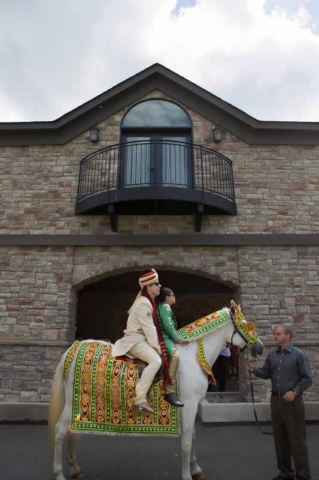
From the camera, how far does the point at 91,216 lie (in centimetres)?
843

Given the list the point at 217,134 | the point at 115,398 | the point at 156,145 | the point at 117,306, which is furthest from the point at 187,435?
the point at 117,306

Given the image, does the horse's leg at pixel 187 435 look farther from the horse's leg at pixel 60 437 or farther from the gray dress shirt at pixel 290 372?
the horse's leg at pixel 60 437

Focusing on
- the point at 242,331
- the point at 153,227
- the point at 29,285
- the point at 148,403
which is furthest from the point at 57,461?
the point at 153,227

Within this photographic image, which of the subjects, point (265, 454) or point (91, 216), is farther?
point (91, 216)

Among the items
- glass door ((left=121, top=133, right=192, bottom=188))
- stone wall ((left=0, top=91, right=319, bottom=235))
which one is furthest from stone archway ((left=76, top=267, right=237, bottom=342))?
glass door ((left=121, top=133, right=192, bottom=188))

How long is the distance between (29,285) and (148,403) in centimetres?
525

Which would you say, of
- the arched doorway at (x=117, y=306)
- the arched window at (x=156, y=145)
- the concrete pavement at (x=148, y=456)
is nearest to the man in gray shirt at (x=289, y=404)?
the concrete pavement at (x=148, y=456)

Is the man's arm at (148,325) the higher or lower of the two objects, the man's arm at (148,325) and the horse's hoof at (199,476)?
the higher

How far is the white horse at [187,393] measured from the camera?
379 cm

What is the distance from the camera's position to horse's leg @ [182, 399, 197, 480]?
145 inches

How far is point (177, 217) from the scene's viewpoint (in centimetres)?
838

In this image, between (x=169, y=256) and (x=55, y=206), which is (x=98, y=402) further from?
(x=55, y=206)

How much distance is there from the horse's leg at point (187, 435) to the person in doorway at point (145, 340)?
1.42ft

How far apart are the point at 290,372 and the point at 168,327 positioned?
1546mm
